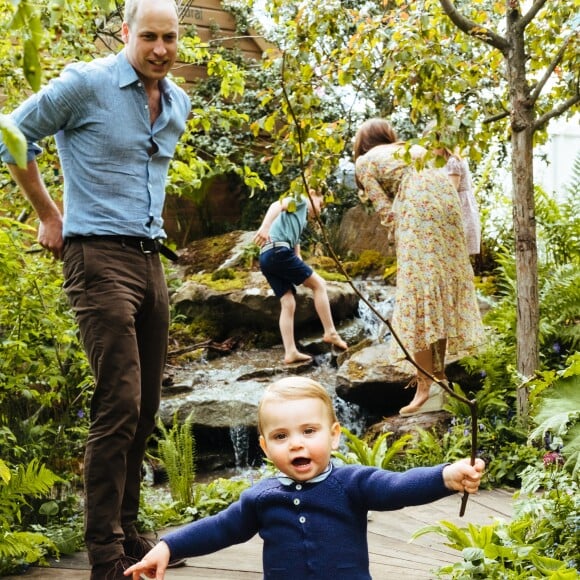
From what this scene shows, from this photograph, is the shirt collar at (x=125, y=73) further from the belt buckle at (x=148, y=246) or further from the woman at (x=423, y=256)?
the woman at (x=423, y=256)

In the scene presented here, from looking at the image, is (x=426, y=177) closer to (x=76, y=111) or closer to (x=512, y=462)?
(x=512, y=462)

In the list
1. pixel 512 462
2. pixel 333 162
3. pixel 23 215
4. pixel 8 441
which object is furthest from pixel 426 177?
pixel 8 441

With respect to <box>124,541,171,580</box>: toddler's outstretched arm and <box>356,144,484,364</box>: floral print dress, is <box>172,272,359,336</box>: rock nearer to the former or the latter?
<box>356,144,484,364</box>: floral print dress

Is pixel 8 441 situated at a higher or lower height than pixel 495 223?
lower

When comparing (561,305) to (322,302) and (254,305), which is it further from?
(254,305)

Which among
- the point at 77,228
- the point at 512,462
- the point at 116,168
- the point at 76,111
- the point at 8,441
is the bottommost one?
the point at 512,462

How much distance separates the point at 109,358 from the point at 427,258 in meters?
3.39

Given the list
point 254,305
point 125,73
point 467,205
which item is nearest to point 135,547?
point 125,73

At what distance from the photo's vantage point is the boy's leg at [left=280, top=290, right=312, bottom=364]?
779cm

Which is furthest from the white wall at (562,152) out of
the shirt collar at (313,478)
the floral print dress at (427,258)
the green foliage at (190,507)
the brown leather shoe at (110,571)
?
the shirt collar at (313,478)

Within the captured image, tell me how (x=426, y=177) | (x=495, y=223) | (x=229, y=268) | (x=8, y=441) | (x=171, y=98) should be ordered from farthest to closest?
(x=229, y=268)
(x=495, y=223)
(x=426, y=177)
(x=8, y=441)
(x=171, y=98)

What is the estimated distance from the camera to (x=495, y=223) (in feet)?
31.2

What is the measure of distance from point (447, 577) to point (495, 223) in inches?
262

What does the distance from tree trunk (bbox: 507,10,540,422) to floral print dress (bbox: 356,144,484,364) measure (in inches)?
32.8
